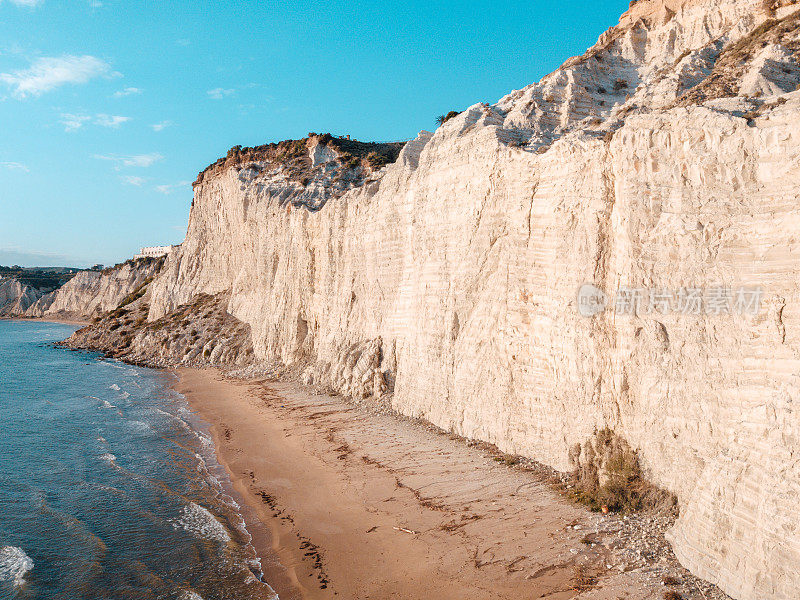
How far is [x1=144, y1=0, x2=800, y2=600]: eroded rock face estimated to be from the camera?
8.23 meters

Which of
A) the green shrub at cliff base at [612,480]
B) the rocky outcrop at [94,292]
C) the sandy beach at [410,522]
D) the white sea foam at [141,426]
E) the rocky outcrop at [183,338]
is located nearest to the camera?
the sandy beach at [410,522]

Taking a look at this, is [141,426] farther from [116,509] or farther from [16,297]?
[16,297]

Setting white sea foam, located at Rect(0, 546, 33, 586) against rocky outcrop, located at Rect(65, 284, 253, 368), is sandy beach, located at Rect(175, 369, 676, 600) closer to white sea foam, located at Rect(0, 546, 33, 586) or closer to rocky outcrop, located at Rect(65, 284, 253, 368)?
white sea foam, located at Rect(0, 546, 33, 586)

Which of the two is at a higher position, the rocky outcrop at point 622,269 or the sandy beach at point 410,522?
the rocky outcrop at point 622,269

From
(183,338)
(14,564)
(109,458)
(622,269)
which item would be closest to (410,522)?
(622,269)

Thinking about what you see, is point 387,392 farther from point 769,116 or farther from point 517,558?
point 769,116

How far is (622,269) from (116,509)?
1375 cm

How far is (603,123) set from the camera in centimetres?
1753

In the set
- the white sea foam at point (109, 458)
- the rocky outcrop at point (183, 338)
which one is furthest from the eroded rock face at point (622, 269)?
the rocky outcrop at point (183, 338)

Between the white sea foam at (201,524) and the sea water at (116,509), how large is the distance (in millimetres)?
27

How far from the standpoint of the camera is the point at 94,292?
9644 cm

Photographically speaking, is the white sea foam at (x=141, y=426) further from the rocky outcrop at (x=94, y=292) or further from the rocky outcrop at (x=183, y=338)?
the rocky outcrop at (x=94, y=292)

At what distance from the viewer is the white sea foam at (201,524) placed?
12000 mm

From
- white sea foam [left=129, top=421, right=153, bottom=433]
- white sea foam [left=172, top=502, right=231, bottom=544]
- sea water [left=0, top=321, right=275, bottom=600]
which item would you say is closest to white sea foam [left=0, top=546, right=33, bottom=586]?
sea water [left=0, top=321, right=275, bottom=600]
